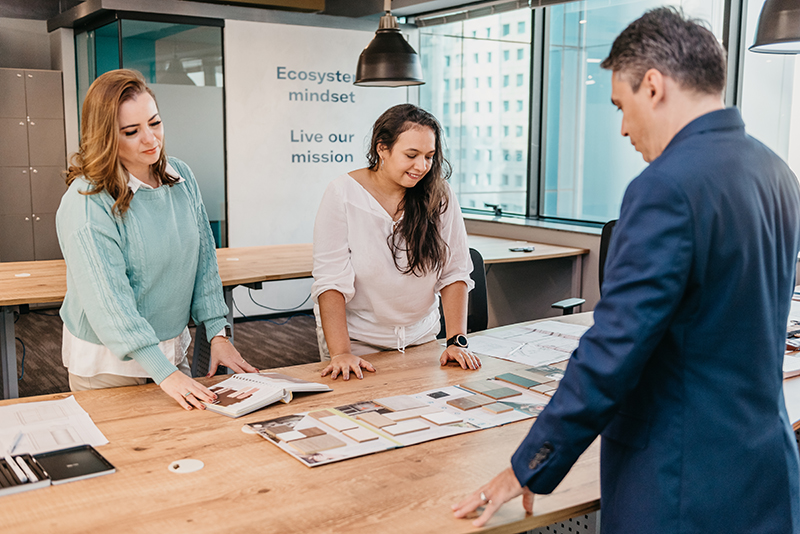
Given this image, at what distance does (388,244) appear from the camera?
230 centimetres

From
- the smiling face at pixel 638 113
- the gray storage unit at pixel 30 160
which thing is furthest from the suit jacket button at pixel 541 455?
the gray storage unit at pixel 30 160

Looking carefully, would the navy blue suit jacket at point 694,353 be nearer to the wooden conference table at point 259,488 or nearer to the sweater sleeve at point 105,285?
the wooden conference table at point 259,488

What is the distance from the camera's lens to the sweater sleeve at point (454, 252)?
2422 millimetres

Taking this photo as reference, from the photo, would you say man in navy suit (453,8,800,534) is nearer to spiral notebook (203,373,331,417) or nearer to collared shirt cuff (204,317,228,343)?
spiral notebook (203,373,331,417)

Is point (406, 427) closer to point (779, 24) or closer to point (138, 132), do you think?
point (138, 132)

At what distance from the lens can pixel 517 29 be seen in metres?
6.12

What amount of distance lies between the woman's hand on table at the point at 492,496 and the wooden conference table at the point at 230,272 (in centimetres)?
250

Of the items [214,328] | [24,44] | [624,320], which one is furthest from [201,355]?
[24,44]

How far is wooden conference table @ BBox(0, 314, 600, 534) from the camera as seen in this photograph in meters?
1.23

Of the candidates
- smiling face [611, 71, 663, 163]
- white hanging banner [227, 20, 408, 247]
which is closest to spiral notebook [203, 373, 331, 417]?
smiling face [611, 71, 663, 163]

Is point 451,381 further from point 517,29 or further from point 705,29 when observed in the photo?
point 517,29

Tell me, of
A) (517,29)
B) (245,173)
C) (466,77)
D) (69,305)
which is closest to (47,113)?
(245,173)

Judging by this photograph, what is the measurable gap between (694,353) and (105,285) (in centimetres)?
136

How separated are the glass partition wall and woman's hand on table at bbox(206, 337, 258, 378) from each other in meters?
4.11
